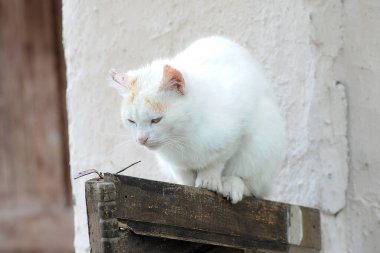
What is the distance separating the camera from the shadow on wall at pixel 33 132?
5.22m

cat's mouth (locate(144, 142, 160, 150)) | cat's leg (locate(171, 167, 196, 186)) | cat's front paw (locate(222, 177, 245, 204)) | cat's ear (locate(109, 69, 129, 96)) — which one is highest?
cat's ear (locate(109, 69, 129, 96))

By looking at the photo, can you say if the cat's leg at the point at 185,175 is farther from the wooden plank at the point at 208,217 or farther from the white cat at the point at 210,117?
the wooden plank at the point at 208,217

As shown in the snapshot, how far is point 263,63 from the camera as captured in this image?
3.00 meters

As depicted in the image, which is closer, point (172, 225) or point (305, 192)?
point (172, 225)

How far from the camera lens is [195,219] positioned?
7.69 feet

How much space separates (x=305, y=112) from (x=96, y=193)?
1.05m

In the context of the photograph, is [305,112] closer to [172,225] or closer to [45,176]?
[172,225]

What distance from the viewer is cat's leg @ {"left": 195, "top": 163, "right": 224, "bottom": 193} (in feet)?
8.29

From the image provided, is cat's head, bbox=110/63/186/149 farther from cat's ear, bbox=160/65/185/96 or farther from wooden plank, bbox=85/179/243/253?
wooden plank, bbox=85/179/243/253

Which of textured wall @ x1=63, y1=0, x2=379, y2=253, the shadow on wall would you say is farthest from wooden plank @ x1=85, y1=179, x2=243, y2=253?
the shadow on wall

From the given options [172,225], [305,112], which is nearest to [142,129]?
[172,225]

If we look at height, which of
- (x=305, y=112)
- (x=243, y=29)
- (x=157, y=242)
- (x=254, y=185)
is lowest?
(x=157, y=242)

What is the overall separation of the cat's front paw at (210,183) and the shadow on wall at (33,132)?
279 centimetres

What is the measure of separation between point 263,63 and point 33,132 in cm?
264
